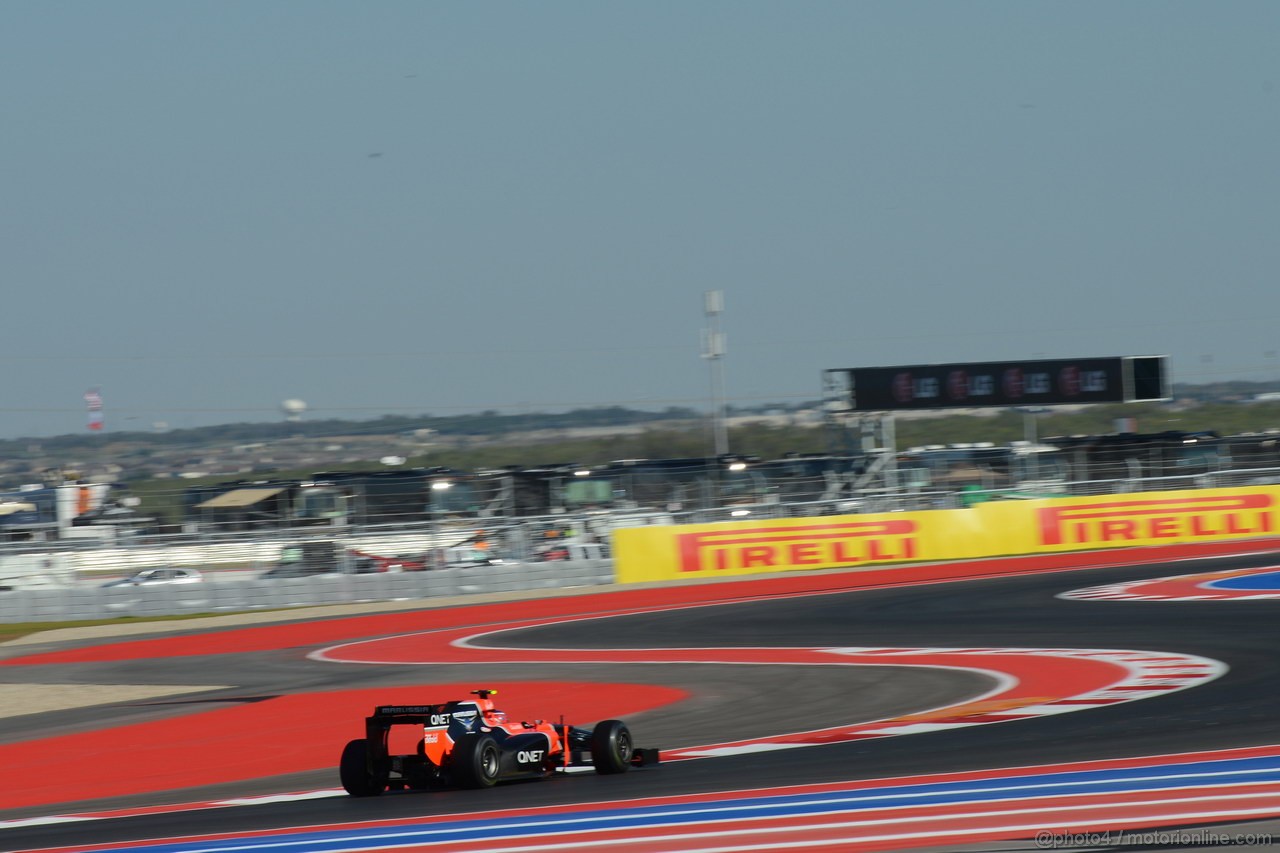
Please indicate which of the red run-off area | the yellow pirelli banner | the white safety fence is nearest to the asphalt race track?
the red run-off area

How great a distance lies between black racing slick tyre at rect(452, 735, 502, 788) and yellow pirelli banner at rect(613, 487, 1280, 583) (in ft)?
61.3

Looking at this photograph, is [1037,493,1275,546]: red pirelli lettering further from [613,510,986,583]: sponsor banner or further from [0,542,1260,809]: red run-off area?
[0,542,1260,809]: red run-off area

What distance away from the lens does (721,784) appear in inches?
294

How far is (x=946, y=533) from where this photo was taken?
2762cm

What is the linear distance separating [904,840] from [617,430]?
162 ft

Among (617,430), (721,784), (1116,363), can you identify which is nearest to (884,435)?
(1116,363)

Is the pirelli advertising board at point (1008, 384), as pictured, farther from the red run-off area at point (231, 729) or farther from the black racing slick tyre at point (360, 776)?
the black racing slick tyre at point (360, 776)

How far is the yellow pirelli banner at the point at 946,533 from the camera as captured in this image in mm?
26566

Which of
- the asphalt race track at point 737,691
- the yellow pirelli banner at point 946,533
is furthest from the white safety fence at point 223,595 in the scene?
the yellow pirelli banner at point 946,533

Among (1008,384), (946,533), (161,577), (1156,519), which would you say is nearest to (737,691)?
(946,533)

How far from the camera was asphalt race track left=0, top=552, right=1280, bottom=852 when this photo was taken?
7641mm

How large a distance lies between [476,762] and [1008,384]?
108 feet

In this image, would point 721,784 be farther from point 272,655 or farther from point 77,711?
point 272,655

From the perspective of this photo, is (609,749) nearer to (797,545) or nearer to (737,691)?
(737,691)
